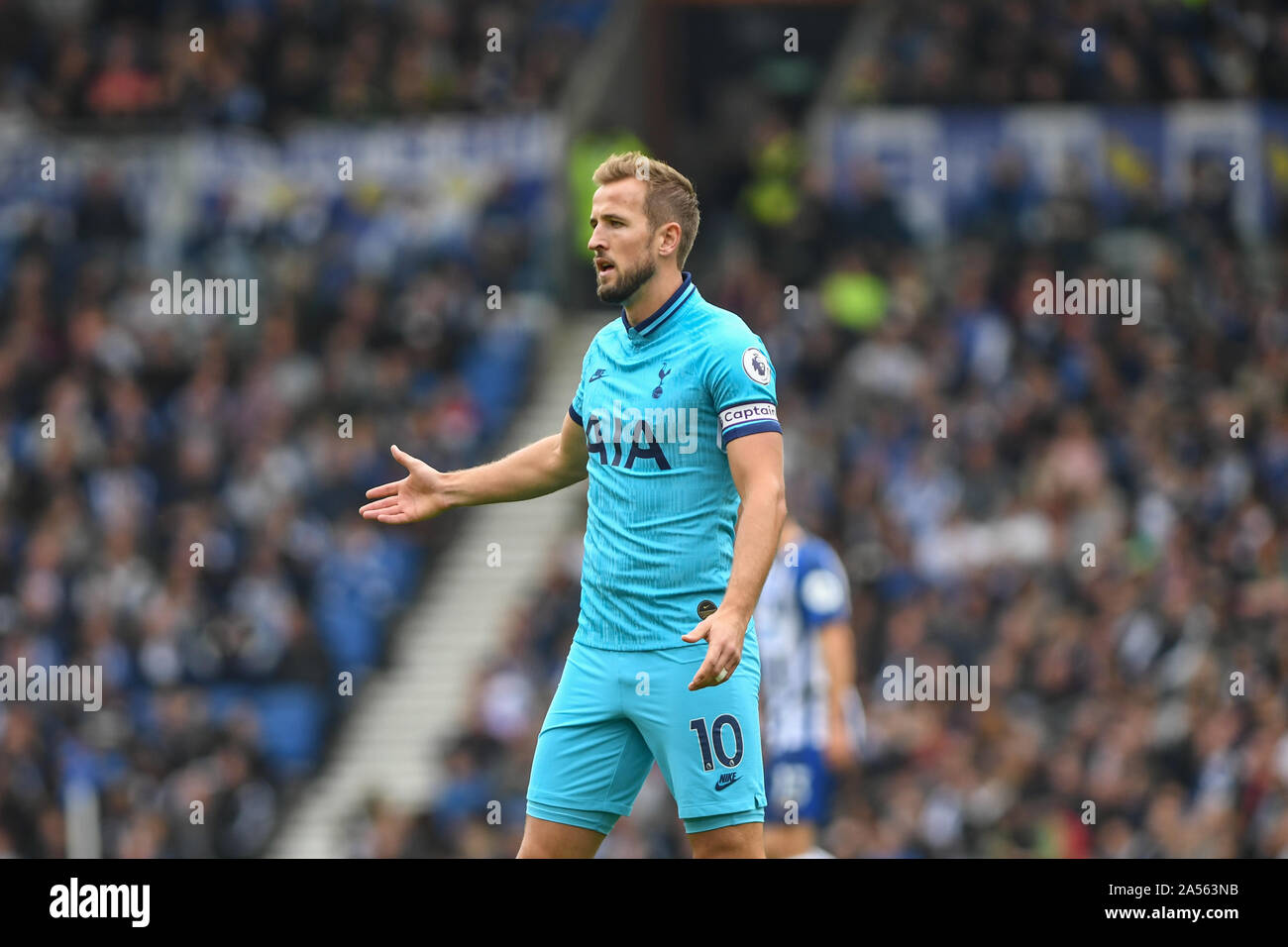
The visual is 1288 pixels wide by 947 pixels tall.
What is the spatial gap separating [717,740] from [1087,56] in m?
14.1

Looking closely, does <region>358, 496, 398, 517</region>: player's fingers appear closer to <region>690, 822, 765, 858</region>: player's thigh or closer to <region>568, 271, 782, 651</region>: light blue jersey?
<region>568, 271, 782, 651</region>: light blue jersey

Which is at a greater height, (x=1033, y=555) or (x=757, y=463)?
(x=757, y=463)

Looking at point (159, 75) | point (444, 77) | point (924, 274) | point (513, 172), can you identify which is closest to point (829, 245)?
point (924, 274)

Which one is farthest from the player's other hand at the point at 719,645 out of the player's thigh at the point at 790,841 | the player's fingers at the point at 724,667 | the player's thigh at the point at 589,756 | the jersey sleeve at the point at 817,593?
the jersey sleeve at the point at 817,593

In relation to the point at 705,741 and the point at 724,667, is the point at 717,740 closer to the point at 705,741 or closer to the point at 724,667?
the point at 705,741

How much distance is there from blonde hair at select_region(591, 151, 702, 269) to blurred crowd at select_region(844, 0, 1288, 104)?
42.6 ft

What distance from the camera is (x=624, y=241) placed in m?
6.08

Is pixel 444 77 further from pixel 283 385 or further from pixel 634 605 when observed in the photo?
pixel 634 605

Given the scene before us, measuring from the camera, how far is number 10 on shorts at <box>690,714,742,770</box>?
19.4 ft

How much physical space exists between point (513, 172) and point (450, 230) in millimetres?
833

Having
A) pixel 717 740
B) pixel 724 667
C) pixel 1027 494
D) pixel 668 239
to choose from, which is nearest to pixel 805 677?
pixel 717 740
